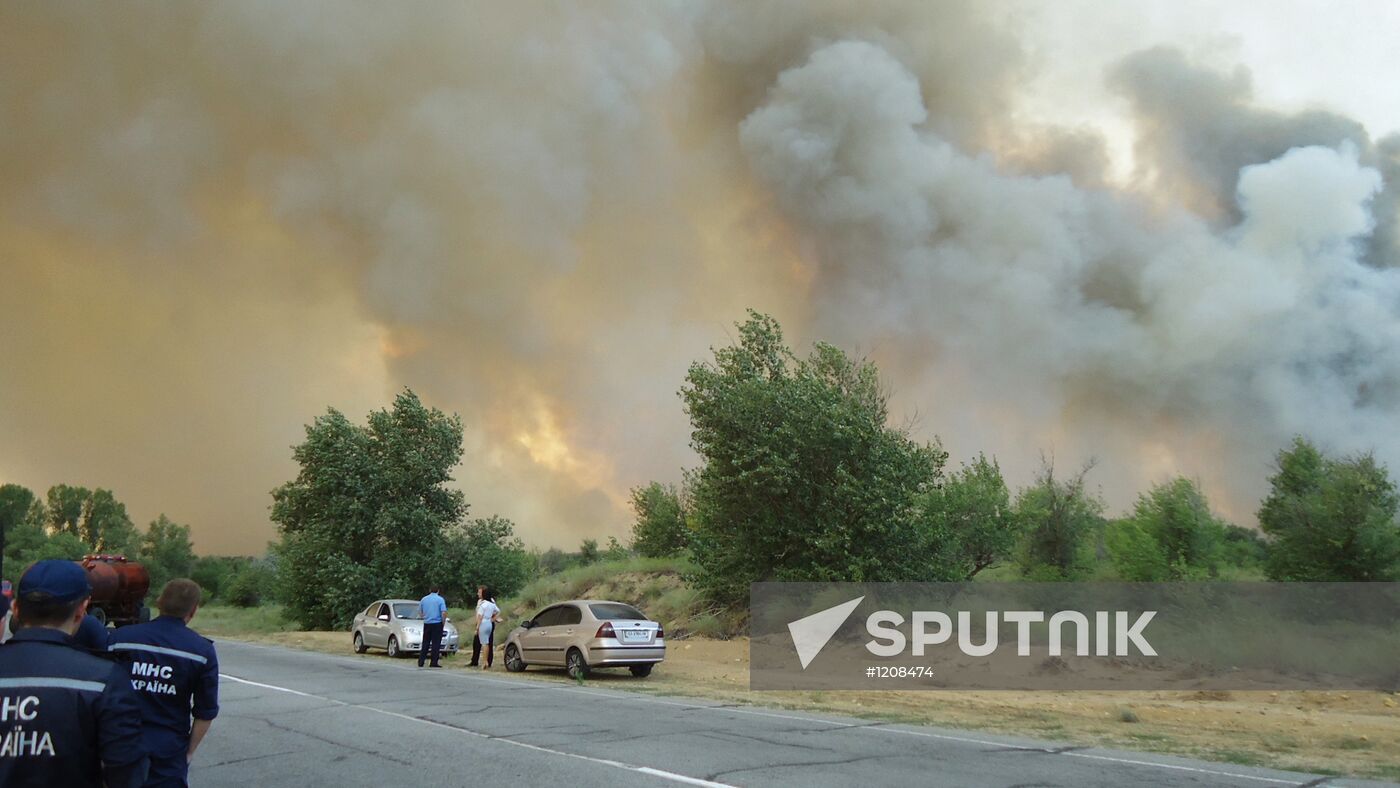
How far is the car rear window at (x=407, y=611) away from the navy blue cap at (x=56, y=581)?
80.1 feet

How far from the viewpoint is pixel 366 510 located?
46625mm

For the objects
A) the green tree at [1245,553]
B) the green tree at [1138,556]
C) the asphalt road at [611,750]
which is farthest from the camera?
the green tree at [1245,553]

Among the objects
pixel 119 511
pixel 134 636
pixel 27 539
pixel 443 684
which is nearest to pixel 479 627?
pixel 443 684

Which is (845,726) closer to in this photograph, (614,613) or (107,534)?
(614,613)

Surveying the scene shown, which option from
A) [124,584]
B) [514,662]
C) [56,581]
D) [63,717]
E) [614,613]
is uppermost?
[56,581]

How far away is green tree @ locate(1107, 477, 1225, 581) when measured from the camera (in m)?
35.0

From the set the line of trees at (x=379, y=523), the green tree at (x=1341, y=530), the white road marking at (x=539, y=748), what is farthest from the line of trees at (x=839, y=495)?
the line of trees at (x=379, y=523)

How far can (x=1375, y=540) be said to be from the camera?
26.8 meters

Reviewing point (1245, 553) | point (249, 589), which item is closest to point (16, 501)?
point (249, 589)

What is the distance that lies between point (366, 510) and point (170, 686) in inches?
1757

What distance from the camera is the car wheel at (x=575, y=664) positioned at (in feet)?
64.5

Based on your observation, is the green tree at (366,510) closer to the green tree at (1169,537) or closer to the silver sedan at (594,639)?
the silver sedan at (594,639)

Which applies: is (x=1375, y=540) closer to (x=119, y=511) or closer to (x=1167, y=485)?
(x=1167, y=485)

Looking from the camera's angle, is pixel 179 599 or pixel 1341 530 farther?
pixel 1341 530
